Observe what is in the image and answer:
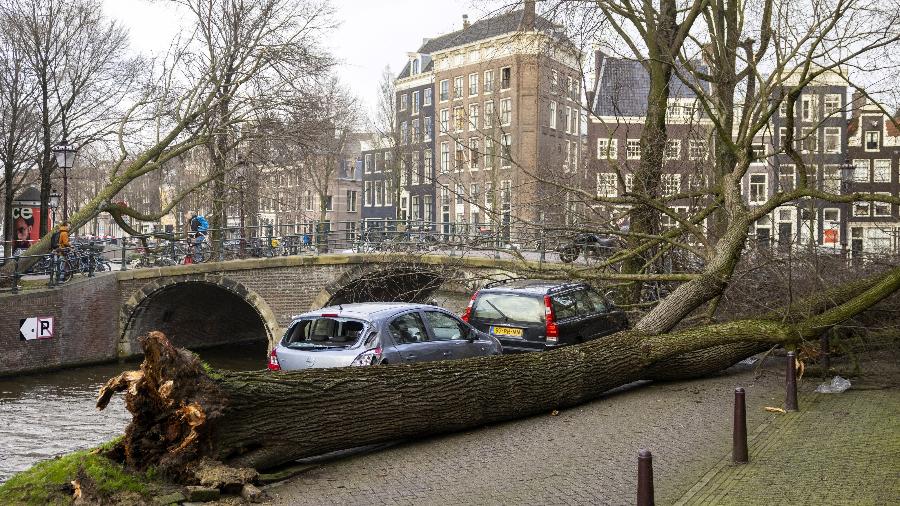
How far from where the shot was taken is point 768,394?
12.1m

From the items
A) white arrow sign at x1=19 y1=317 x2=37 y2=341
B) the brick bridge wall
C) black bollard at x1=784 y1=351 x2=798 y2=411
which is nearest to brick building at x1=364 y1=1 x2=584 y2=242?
the brick bridge wall

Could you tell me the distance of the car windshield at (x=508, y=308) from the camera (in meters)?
14.9

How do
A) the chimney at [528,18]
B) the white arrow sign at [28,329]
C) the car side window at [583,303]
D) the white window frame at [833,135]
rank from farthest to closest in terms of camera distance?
the white window frame at [833,135]
the white arrow sign at [28,329]
the chimney at [528,18]
the car side window at [583,303]

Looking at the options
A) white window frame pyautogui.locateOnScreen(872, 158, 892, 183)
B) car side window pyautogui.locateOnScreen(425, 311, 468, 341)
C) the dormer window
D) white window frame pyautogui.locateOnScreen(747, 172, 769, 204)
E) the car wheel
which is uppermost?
the dormer window

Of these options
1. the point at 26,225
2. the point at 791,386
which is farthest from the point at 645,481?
the point at 26,225

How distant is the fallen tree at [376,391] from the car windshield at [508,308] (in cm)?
271

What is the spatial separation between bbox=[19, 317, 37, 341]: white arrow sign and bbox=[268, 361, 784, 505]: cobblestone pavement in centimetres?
1668

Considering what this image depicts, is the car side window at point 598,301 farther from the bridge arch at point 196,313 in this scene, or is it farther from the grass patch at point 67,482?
the bridge arch at point 196,313

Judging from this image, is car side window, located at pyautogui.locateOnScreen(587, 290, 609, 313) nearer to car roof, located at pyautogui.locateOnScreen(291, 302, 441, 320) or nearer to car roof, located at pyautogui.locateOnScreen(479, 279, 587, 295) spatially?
car roof, located at pyautogui.locateOnScreen(479, 279, 587, 295)

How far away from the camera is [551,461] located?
8617mm

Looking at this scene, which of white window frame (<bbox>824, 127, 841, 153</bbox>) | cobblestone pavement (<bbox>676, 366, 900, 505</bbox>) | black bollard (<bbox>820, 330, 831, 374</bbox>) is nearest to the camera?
cobblestone pavement (<bbox>676, 366, 900, 505</bbox>)

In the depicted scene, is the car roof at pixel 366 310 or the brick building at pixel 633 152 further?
the brick building at pixel 633 152

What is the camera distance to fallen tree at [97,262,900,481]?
7.62 m

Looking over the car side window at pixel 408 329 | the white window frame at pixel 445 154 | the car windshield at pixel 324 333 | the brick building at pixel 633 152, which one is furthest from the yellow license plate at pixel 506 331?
the white window frame at pixel 445 154
